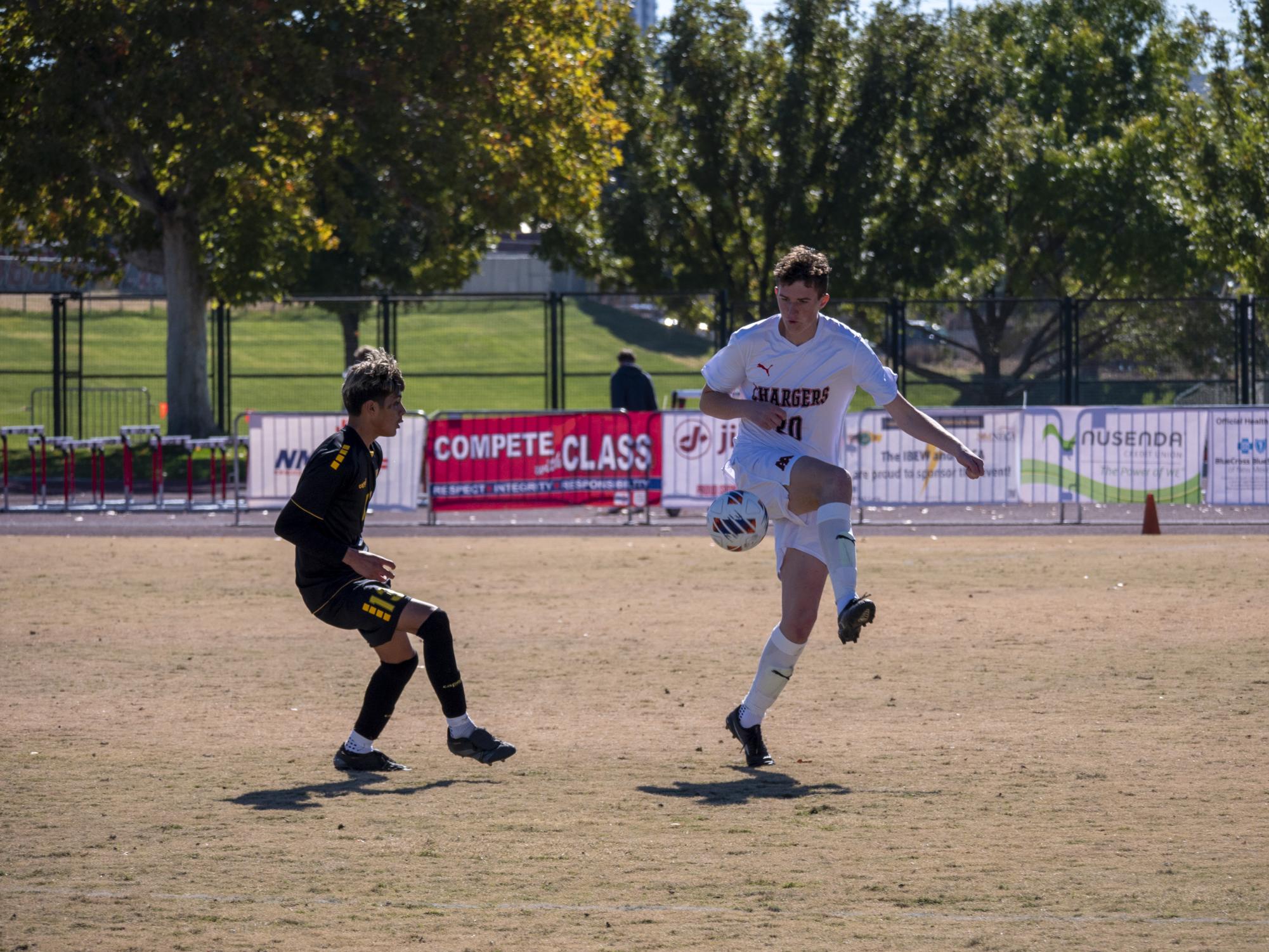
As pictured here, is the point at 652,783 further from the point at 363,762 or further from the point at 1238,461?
the point at 1238,461

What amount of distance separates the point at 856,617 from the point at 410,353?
163 feet

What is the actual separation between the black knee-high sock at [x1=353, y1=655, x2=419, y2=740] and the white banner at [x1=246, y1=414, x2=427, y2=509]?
1247 cm

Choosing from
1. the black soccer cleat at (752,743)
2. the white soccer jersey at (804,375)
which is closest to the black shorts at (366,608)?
the black soccer cleat at (752,743)

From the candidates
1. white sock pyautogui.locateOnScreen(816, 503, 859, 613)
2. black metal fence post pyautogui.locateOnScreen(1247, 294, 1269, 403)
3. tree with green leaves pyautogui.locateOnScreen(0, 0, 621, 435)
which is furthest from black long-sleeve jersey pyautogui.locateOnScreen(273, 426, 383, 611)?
black metal fence post pyautogui.locateOnScreen(1247, 294, 1269, 403)

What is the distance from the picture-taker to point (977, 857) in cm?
548

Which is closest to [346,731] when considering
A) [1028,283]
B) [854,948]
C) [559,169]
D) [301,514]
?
[301,514]

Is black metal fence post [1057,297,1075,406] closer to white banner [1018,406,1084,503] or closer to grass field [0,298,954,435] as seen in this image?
white banner [1018,406,1084,503]

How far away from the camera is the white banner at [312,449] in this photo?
19.4m

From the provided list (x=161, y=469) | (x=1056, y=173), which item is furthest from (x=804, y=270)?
(x=1056, y=173)

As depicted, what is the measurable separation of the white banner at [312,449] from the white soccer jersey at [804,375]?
12.5 m

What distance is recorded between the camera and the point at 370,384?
22.0ft

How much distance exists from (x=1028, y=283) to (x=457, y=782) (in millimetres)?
41305

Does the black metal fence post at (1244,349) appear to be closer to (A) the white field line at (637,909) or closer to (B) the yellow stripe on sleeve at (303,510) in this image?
(B) the yellow stripe on sleeve at (303,510)

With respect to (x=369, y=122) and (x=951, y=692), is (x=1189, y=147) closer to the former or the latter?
(x=369, y=122)
